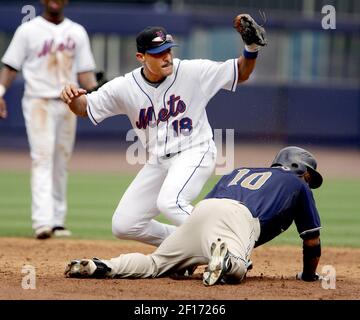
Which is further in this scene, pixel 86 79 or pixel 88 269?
pixel 86 79

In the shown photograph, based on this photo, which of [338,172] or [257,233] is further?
[338,172]

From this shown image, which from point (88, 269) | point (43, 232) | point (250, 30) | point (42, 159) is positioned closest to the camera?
point (88, 269)

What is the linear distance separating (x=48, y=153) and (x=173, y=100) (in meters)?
2.88

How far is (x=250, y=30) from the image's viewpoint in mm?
6262

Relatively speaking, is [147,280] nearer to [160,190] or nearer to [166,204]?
[166,204]

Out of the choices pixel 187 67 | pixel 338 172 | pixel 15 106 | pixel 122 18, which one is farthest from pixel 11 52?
pixel 122 18

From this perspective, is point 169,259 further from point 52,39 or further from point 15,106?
point 15,106

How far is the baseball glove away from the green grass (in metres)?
3.33

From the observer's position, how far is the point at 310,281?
620 cm

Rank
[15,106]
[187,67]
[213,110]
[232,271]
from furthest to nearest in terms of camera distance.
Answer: [15,106], [213,110], [187,67], [232,271]

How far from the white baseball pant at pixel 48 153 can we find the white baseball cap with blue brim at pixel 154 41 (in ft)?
9.29

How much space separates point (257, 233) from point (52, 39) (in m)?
4.18

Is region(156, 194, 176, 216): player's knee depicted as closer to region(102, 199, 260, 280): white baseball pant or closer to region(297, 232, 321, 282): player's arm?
region(102, 199, 260, 280): white baseball pant

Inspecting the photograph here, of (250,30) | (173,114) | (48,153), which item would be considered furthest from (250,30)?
(48,153)
